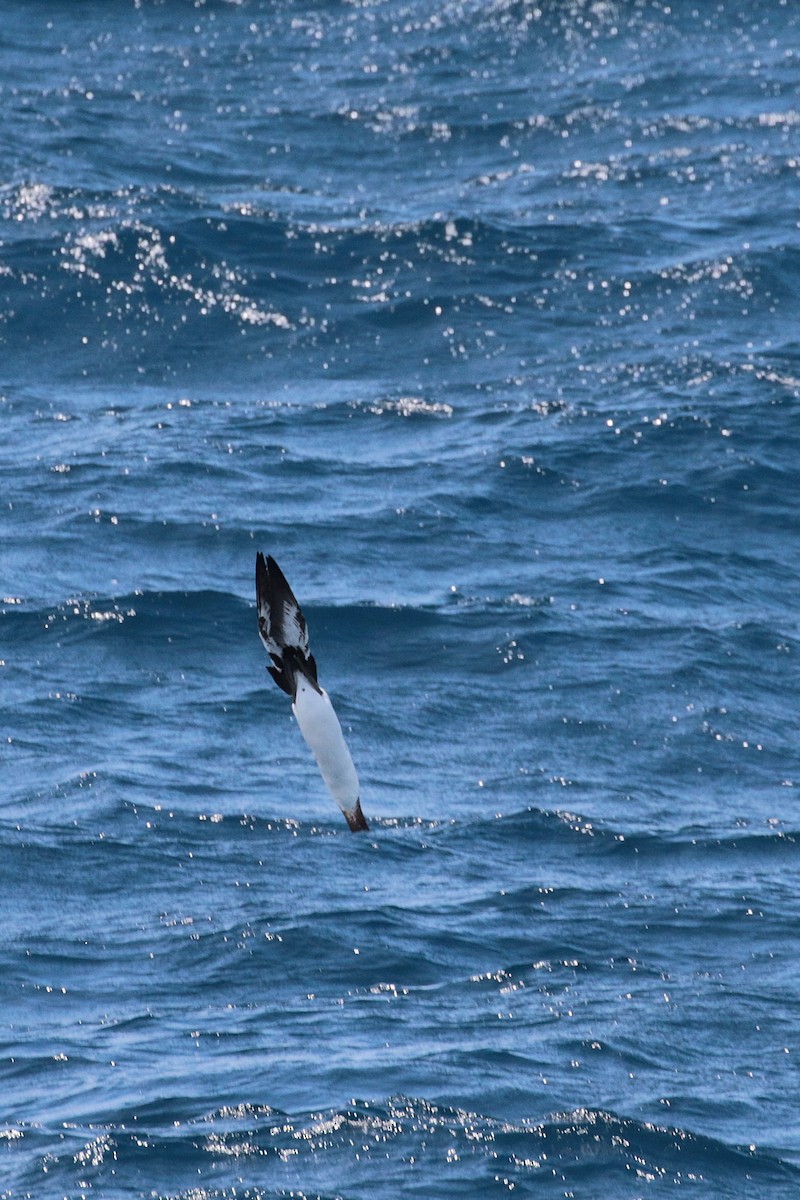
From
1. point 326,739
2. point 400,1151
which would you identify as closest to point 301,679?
point 326,739

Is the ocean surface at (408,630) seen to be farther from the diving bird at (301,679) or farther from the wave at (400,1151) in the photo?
the diving bird at (301,679)

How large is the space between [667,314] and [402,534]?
22.3ft

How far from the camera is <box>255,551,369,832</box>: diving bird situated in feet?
37.2

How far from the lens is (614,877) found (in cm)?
1705

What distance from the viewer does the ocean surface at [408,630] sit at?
13.9m

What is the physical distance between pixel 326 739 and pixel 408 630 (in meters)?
9.30

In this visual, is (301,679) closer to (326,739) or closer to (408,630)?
(326,739)

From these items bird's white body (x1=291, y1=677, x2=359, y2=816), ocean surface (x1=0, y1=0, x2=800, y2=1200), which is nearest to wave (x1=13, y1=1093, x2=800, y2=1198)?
ocean surface (x1=0, y1=0, x2=800, y2=1200)

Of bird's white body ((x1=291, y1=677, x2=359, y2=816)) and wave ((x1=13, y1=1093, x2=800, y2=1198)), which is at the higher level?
bird's white body ((x1=291, y1=677, x2=359, y2=816))

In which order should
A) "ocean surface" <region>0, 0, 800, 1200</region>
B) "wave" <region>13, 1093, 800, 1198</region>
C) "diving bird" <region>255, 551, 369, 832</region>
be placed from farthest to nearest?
"ocean surface" <region>0, 0, 800, 1200</region> < "wave" <region>13, 1093, 800, 1198</region> < "diving bird" <region>255, 551, 369, 832</region>

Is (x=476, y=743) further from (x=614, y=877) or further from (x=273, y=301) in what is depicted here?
(x=273, y=301)

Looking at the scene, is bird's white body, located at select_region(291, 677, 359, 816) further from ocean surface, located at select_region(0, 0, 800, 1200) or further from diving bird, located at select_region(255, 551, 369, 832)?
ocean surface, located at select_region(0, 0, 800, 1200)

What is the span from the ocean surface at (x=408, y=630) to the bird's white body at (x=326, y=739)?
8.98ft

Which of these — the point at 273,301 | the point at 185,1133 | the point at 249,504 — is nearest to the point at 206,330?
the point at 273,301
